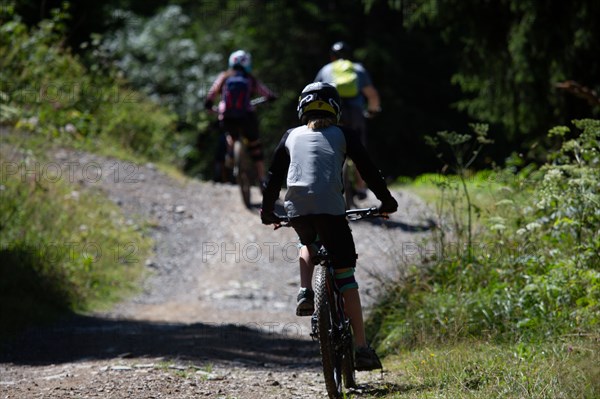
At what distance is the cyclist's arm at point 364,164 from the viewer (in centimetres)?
584

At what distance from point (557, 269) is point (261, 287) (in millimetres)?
4634

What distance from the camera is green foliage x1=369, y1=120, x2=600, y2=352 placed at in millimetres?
6812

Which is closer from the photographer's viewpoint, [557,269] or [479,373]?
[479,373]

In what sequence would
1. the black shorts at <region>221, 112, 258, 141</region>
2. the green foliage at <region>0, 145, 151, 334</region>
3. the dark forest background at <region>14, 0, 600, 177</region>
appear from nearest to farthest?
the green foliage at <region>0, 145, 151, 334</region> < the black shorts at <region>221, 112, 258, 141</region> < the dark forest background at <region>14, 0, 600, 177</region>

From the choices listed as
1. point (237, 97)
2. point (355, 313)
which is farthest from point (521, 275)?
point (237, 97)

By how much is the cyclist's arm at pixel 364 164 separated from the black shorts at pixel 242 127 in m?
7.63

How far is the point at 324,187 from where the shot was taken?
5.72 meters

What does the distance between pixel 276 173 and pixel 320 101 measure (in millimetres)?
508

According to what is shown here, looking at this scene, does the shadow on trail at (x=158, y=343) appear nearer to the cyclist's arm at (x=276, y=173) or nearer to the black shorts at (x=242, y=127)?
the cyclist's arm at (x=276, y=173)

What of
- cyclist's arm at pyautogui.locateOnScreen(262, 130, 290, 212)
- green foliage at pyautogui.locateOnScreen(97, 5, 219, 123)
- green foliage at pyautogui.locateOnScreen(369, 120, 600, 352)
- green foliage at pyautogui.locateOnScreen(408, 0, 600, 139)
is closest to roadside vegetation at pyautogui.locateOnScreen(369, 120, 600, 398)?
green foliage at pyautogui.locateOnScreen(369, 120, 600, 352)

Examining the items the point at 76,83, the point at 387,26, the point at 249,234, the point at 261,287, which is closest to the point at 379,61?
the point at 387,26

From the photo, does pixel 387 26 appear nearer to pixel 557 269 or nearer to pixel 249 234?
pixel 249 234

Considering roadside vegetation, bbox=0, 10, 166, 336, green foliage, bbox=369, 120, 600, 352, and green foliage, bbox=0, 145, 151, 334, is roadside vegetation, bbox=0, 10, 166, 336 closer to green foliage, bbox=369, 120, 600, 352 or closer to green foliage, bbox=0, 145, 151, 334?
green foliage, bbox=0, 145, 151, 334

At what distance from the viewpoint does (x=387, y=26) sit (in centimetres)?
2552
